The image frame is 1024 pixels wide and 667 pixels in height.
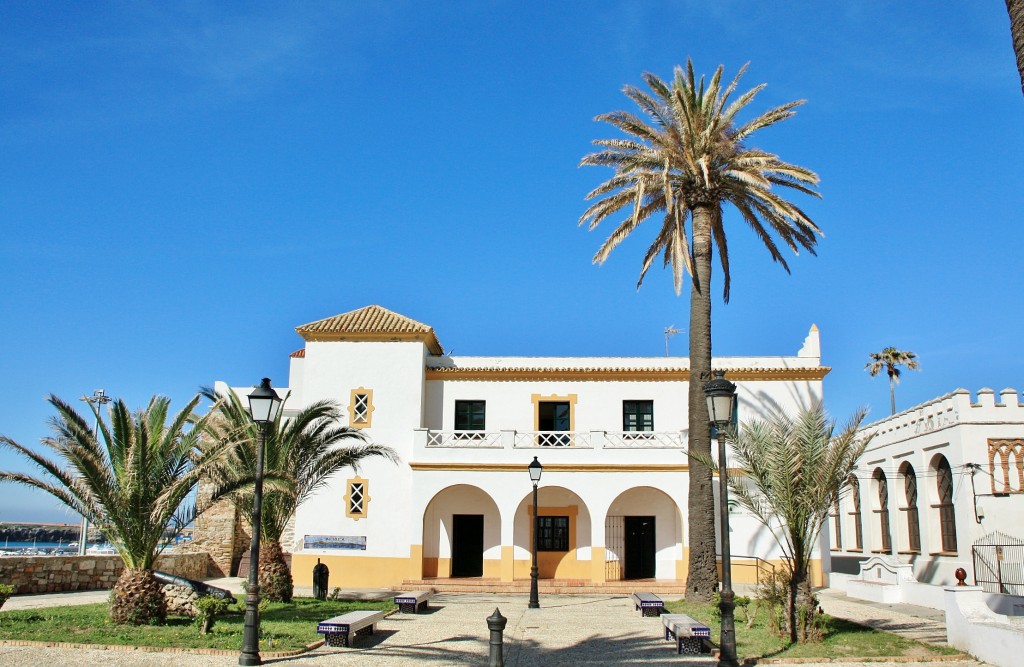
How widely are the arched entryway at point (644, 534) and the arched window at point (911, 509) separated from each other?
704cm

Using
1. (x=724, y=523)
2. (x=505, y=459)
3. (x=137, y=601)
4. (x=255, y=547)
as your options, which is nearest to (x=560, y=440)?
(x=505, y=459)

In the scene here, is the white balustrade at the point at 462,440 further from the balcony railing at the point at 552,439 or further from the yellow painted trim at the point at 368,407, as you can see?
the yellow painted trim at the point at 368,407

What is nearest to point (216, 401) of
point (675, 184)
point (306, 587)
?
point (306, 587)

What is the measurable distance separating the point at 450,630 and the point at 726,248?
13013 mm

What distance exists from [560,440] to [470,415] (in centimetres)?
326

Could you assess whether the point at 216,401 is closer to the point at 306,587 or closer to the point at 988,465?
the point at 306,587

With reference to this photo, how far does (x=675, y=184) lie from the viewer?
21484 mm

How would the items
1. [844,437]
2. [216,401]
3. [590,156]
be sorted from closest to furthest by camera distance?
[844,437] < [216,401] < [590,156]

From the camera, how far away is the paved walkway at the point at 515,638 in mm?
11742

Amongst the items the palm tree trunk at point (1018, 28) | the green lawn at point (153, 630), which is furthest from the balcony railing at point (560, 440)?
the palm tree trunk at point (1018, 28)

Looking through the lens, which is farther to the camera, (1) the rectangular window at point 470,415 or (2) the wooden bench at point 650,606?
(1) the rectangular window at point 470,415

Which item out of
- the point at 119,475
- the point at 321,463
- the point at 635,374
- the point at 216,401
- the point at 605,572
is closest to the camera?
the point at 119,475

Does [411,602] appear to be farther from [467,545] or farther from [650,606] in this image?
[467,545]

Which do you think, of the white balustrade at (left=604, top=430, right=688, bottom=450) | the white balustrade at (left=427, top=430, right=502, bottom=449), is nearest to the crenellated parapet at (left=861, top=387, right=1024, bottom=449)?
the white balustrade at (left=604, top=430, right=688, bottom=450)
